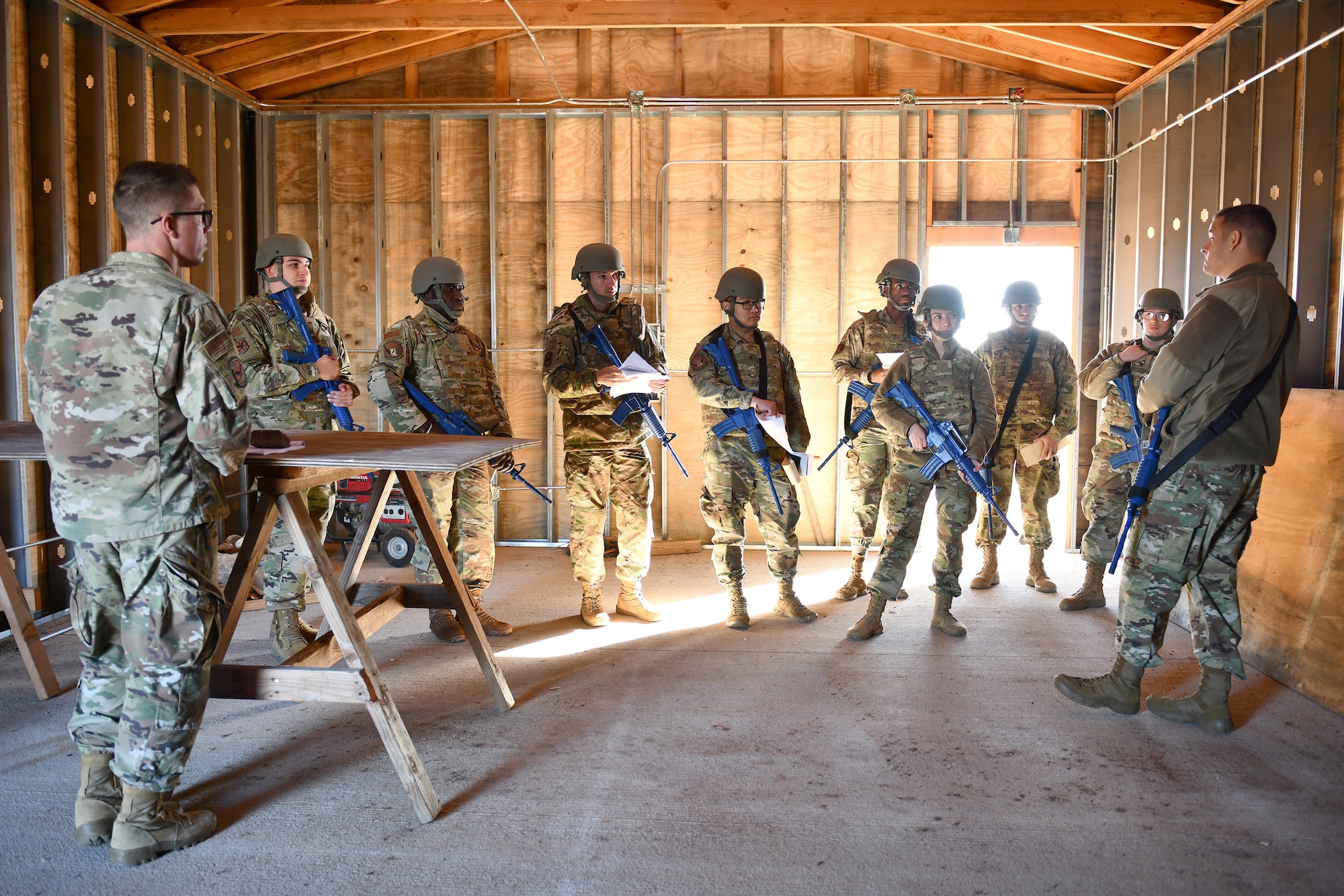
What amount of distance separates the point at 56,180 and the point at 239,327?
5.50 feet

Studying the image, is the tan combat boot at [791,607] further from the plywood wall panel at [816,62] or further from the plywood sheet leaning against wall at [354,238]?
the plywood wall panel at [816,62]

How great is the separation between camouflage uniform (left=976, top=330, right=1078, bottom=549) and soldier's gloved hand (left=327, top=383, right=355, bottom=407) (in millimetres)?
3760

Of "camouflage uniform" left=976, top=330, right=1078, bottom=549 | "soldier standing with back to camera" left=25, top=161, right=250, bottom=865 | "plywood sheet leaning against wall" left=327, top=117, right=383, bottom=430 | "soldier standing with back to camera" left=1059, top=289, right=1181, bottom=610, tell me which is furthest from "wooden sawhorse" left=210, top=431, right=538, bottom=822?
"plywood sheet leaning against wall" left=327, top=117, right=383, bottom=430

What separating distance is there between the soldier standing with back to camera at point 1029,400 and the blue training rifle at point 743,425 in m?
1.59

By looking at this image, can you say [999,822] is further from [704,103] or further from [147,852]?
[704,103]

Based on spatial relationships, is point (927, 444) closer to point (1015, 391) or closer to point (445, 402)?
point (1015, 391)

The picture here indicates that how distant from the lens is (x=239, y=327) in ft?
14.8

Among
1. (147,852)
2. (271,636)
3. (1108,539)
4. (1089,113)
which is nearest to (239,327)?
(271,636)

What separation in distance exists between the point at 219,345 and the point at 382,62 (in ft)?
17.9

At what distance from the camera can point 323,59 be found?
6.80 m

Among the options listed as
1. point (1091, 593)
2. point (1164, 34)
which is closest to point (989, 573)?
point (1091, 593)

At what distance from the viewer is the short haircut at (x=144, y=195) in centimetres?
251

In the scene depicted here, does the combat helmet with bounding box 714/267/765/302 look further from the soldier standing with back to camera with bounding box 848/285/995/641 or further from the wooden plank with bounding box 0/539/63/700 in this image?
the wooden plank with bounding box 0/539/63/700

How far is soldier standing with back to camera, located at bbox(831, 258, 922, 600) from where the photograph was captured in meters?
5.68
